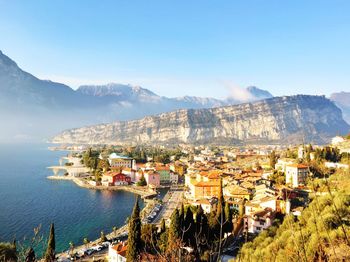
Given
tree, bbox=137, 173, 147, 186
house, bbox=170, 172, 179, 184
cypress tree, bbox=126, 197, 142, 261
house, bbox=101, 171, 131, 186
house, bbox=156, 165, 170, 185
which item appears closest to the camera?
cypress tree, bbox=126, 197, 142, 261

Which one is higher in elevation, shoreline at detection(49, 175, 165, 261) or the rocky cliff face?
the rocky cliff face

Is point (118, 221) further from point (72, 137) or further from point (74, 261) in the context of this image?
point (72, 137)

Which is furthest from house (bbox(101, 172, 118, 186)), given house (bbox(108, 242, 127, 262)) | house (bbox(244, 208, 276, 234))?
house (bbox(244, 208, 276, 234))

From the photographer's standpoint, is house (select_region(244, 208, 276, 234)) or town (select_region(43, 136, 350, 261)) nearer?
town (select_region(43, 136, 350, 261))

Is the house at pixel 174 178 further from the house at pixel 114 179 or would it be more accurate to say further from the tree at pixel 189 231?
the tree at pixel 189 231

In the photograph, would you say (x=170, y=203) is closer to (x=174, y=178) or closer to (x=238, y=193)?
(x=238, y=193)

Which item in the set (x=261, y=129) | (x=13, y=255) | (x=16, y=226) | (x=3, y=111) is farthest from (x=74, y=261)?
(x=3, y=111)

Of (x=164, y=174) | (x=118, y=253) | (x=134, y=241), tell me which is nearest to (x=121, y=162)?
(x=164, y=174)

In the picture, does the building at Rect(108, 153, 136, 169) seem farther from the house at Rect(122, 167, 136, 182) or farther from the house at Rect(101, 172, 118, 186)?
→ the house at Rect(101, 172, 118, 186)
